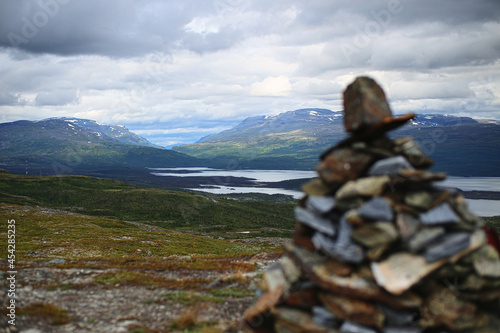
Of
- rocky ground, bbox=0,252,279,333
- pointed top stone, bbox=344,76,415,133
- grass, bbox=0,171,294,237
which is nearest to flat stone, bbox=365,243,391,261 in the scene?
pointed top stone, bbox=344,76,415,133

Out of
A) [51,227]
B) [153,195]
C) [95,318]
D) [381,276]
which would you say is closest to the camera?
[381,276]

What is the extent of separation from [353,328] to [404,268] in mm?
2276

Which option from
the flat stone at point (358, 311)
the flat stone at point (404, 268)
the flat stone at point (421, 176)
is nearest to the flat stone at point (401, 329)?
the flat stone at point (358, 311)

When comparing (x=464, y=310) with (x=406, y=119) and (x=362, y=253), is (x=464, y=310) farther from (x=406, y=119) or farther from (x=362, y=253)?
(x=406, y=119)

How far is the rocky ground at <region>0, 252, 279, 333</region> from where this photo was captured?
13078 mm

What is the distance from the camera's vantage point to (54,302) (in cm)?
1586

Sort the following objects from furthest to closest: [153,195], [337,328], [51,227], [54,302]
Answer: [153,195]
[51,227]
[54,302]
[337,328]

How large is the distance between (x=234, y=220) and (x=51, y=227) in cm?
8383

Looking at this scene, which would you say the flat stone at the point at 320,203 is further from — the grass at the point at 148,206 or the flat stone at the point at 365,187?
the grass at the point at 148,206

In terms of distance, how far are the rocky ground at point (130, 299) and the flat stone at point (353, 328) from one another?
471 centimetres

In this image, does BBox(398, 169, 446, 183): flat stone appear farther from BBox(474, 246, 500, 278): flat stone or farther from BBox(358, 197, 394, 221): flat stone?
BBox(474, 246, 500, 278): flat stone

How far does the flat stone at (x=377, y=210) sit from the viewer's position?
9.84 meters

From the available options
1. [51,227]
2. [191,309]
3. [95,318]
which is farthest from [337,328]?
[51,227]

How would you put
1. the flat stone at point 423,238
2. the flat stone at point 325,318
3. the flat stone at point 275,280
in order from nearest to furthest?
the flat stone at point 423,238
the flat stone at point 325,318
the flat stone at point 275,280
